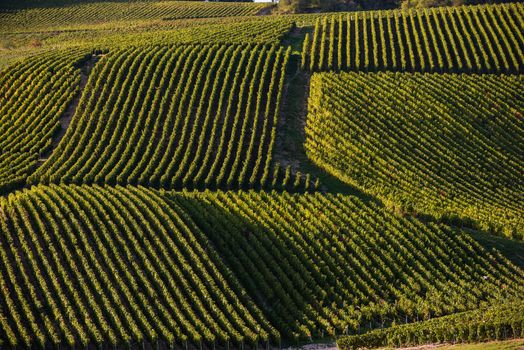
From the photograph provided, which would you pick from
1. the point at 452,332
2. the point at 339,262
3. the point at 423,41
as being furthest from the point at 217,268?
the point at 423,41

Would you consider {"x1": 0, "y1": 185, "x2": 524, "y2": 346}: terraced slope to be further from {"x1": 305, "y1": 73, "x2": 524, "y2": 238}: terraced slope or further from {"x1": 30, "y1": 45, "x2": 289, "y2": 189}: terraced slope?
{"x1": 305, "y1": 73, "x2": 524, "y2": 238}: terraced slope

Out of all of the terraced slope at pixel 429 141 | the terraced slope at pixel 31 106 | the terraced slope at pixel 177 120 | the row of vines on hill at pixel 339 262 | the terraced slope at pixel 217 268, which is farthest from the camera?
the terraced slope at pixel 31 106

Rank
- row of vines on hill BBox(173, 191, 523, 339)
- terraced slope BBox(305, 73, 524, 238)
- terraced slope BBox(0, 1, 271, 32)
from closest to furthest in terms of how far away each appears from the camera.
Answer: row of vines on hill BBox(173, 191, 523, 339) < terraced slope BBox(305, 73, 524, 238) < terraced slope BBox(0, 1, 271, 32)

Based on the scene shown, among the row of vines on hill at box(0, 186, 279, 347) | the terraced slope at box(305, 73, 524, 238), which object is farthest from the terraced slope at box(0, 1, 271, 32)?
the row of vines on hill at box(0, 186, 279, 347)

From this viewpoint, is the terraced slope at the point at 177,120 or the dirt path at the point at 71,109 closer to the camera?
the terraced slope at the point at 177,120

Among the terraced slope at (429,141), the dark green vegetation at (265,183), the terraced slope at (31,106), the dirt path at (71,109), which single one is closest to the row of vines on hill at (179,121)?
the dark green vegetation at (265,183)

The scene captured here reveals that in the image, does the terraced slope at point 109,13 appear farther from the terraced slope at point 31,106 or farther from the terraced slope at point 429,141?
the terraced slope at point 429,141

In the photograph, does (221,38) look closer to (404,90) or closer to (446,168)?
(404,90)
